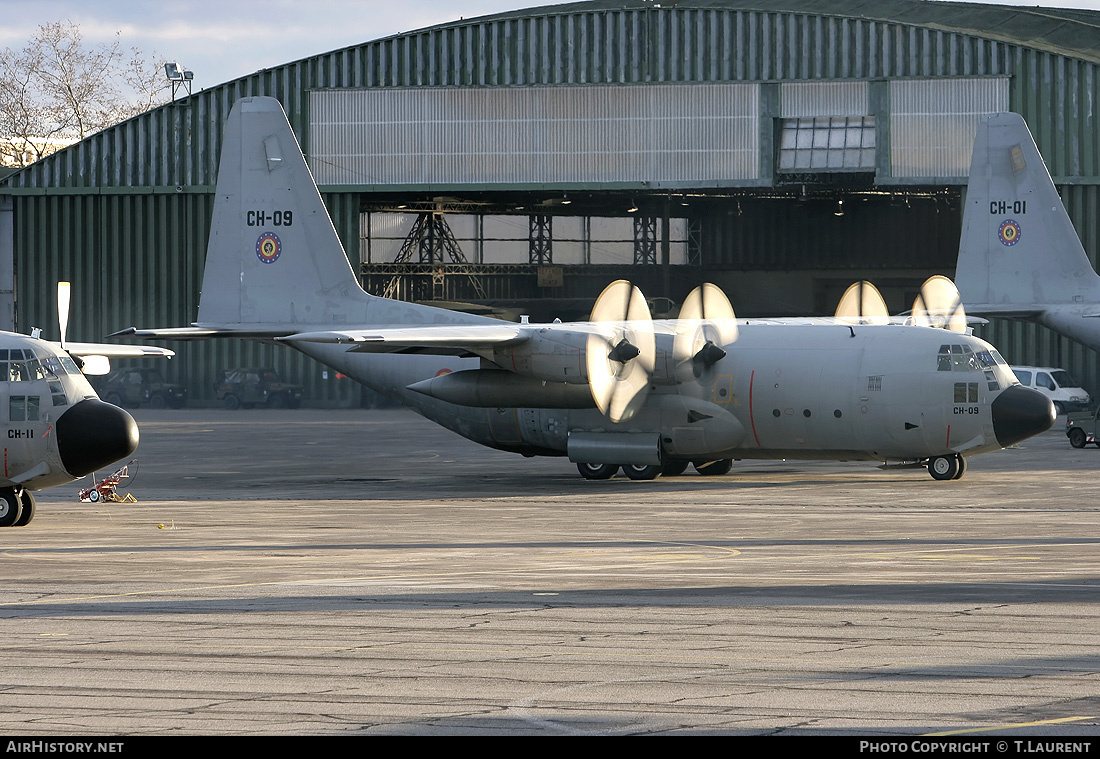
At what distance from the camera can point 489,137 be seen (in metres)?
55.7

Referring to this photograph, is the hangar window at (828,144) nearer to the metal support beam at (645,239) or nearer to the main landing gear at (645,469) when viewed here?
the metal support beam at (645,239)

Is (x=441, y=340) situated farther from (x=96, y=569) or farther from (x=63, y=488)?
(x=96, y=569)

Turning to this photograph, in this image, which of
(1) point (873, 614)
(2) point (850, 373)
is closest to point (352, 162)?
(2) point (850, 373)

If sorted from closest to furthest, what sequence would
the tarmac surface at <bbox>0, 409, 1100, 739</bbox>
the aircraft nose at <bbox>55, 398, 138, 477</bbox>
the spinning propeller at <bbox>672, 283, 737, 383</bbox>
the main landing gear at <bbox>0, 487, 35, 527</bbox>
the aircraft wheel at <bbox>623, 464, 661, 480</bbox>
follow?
the tarmac surface at <bbox>0, 409, 1100, 739</bbox> < the aircraft nose at <bbox>55, 398, 138, 477</bbox> < the main landing gear at <bbox>0, 487, 35, 527</bbox> < the spinning propeller at <bbox>672, 283, 737, 383</bbox> < the aircraft wheel at <bbox>623, 464, 661, 480</bbox>

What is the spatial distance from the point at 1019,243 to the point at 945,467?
1363 cm

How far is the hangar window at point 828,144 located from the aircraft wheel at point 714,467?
26.5 m

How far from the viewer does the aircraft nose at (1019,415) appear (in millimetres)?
24828

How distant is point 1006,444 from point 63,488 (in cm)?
1832

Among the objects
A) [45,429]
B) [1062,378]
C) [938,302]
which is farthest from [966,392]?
[1062,378]

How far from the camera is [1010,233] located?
1494 inches

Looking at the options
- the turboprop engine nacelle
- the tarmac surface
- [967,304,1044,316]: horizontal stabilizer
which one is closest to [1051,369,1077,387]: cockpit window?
[967,304,1044,316]: horizontal stabilizer

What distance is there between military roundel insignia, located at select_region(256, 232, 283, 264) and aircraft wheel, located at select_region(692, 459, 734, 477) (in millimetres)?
10446

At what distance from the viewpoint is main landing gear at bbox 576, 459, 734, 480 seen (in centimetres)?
2759

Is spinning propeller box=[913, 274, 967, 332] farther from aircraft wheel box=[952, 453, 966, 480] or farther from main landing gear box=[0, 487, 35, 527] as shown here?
main landing gear box=[0, 487, 35, 527]
